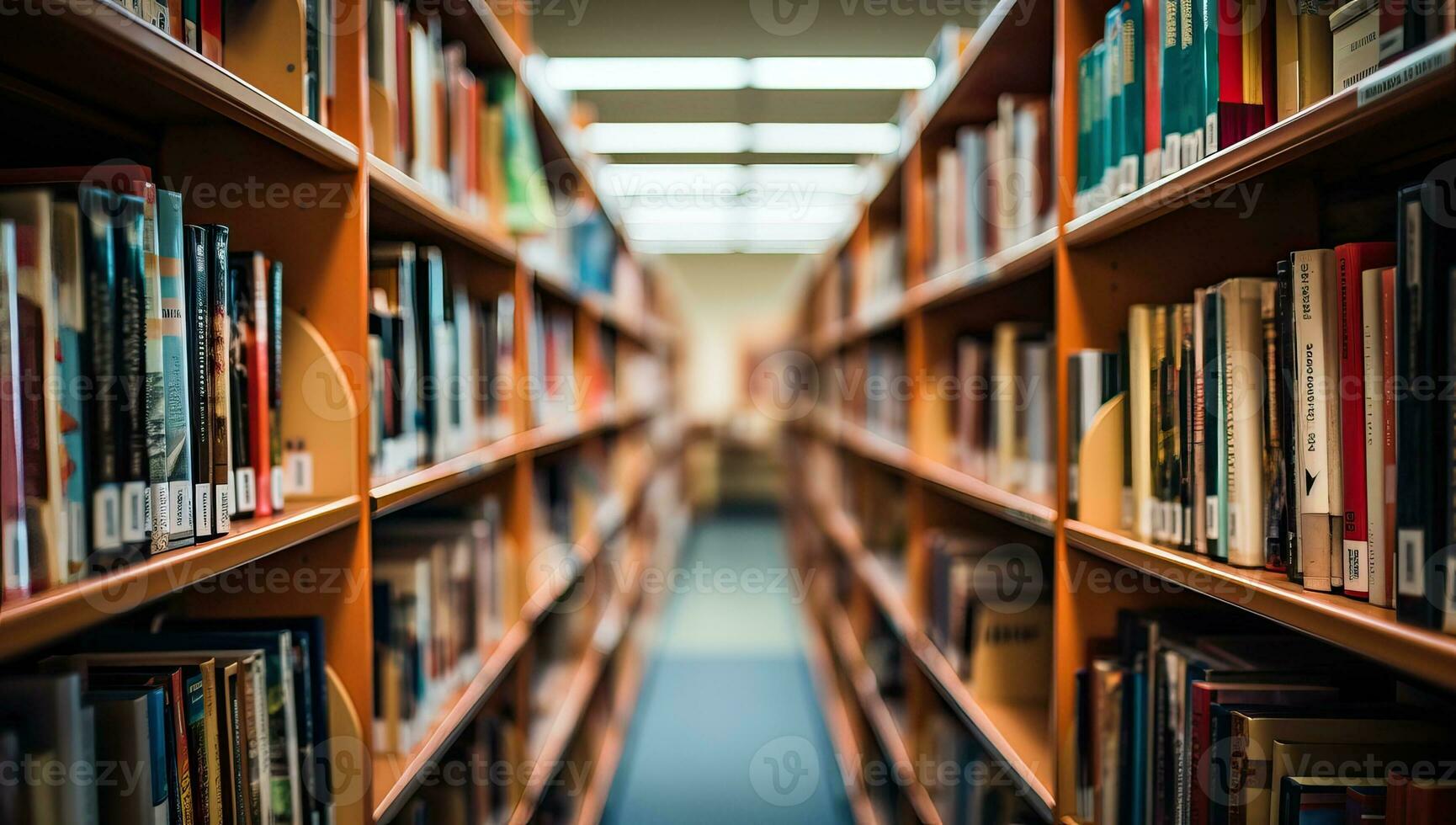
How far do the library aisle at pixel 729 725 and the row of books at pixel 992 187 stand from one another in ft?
5.58

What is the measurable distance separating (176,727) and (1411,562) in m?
1.06

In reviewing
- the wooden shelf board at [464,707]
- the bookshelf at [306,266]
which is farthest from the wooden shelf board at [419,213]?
the wooden shelf board at [464,707]

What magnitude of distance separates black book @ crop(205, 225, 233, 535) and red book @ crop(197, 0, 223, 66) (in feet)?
0.74

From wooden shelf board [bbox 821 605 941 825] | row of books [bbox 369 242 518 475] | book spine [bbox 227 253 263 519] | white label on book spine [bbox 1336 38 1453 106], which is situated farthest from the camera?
wooden shelf board [bbox 821 605 941 825]

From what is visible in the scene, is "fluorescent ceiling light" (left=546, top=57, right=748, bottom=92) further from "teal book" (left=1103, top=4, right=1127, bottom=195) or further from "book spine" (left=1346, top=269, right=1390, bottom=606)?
"book spine" (left=1346, top=269, right=1390, bottom=606)

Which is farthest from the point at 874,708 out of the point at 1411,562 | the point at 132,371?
the point at 132,371

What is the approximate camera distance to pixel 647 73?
3.32m

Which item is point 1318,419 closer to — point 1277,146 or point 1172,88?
point 1277,146

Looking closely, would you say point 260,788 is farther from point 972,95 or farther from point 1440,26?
point 972,95

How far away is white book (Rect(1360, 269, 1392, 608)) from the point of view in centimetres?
65

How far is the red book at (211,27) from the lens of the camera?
0.85 m

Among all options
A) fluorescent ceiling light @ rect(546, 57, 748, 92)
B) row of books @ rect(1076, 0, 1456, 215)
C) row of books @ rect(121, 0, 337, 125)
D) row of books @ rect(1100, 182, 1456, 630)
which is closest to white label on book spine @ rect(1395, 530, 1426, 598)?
row of books @ rect(1100, 182, 1456, 630)

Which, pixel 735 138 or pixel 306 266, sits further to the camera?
pixel 735 138

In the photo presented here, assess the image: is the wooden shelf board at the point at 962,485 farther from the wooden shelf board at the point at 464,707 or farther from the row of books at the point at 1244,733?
the wooden shelf board at the point at 464,707
